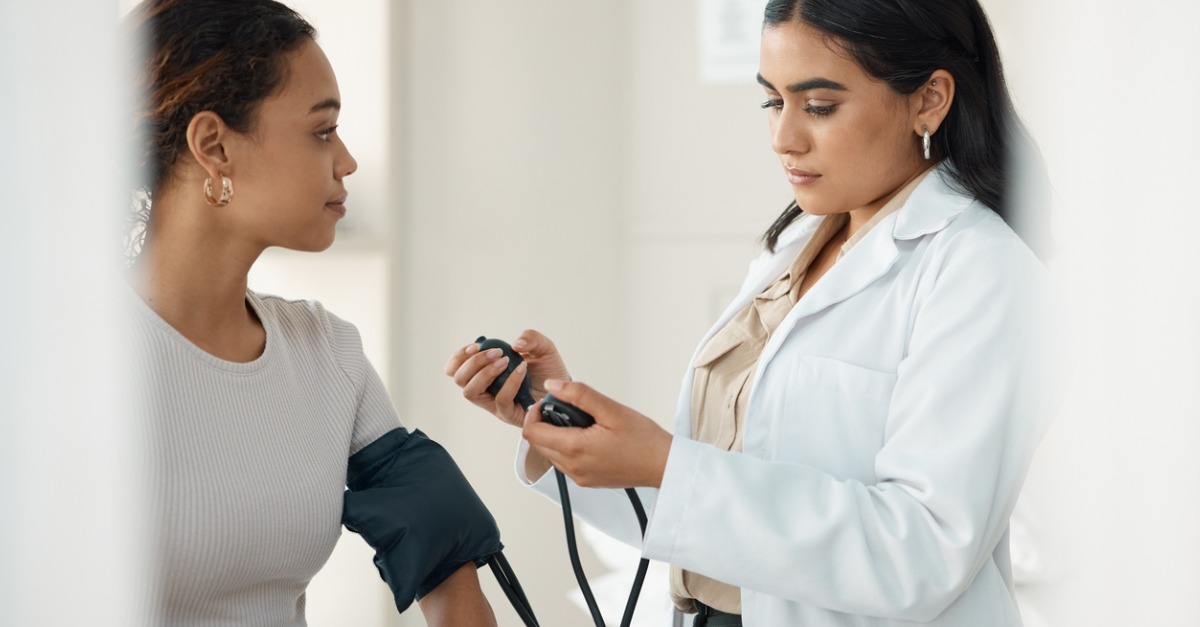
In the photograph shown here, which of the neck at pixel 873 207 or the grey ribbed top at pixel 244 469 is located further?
A: the neck at pixel 873 207

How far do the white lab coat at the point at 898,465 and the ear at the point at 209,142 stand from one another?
52 cm

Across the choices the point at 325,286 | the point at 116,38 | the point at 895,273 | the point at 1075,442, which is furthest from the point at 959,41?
the point at 325,286

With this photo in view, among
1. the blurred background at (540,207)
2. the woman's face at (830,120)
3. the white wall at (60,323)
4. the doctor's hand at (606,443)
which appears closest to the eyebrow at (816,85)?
the woman's face at (830,120)

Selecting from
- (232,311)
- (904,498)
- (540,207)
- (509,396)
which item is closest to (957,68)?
(904,498)

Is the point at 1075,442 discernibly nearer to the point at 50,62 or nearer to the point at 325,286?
the point at 50,62

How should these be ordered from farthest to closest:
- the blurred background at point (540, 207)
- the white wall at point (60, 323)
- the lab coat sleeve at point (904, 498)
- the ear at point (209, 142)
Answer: the blurred background at point (540, 207), the ear at point (209, 142), the lab coat sleeve at point (904, 498), the white wall at point (60, 323)

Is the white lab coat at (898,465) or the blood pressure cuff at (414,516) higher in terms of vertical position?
the white lab coat at (898,465)

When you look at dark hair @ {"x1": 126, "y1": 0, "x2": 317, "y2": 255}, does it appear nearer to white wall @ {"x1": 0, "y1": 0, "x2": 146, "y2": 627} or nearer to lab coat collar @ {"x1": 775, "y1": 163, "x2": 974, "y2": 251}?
white wall @ {"x1": 0, "y1": 0, "x2": 146, "y2": 627}

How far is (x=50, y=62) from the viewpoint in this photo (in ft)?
1.85

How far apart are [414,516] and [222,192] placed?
0.38 metres

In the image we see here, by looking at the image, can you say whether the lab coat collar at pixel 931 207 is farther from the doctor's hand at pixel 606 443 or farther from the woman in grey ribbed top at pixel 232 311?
the woman in grey ribbed top at pixel 232 311

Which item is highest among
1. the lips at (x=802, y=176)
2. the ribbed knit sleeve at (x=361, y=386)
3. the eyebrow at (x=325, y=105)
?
the eyebrow at (x=325, y=105)

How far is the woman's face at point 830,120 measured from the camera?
1.06 metres

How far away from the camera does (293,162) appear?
1048 mm
